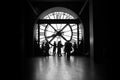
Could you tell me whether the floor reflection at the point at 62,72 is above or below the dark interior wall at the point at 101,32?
below

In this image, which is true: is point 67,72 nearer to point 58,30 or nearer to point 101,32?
point 101,32

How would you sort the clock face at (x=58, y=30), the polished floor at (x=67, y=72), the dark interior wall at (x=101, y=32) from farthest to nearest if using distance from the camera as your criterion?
the clock face at (x=58, y=30) → the dark interior wall at (x=101, y=32) → the polished floor at (x=67, y=72)

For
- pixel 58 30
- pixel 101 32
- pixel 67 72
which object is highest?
pixel 58 30

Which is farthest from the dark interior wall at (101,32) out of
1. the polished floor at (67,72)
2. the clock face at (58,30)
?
the clock face at (58,30)

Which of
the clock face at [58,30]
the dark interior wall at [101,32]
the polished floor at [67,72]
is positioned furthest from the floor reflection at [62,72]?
the clock face at [58,30]

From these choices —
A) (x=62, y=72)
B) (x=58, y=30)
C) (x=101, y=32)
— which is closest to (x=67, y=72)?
(x=62, y=72)

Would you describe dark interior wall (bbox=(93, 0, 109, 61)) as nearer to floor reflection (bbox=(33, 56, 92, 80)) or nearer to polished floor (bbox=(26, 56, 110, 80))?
floor reflection (bbox=(33, 56, 92, 80))

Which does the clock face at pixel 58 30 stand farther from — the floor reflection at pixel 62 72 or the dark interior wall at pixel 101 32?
Answer: the floor reflection at pixel 62 72

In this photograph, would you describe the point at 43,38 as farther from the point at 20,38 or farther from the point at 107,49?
the point at 107,49

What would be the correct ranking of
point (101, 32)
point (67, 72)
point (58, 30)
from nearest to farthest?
1. point (67, 72)
2. point (101, 32)
3. point (58, 30)

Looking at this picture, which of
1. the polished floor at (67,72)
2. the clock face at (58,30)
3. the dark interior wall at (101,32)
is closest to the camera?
the polished floor at (67,72)

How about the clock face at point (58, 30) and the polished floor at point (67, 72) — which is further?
the clock face at point (58, 30)

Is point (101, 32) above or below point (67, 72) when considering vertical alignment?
above

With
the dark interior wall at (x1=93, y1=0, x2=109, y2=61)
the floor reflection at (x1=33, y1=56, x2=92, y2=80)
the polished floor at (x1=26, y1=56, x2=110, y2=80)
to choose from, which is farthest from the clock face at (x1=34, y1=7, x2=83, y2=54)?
the polished floor at (x1=26, y1=56, x2=110, y2=80)
